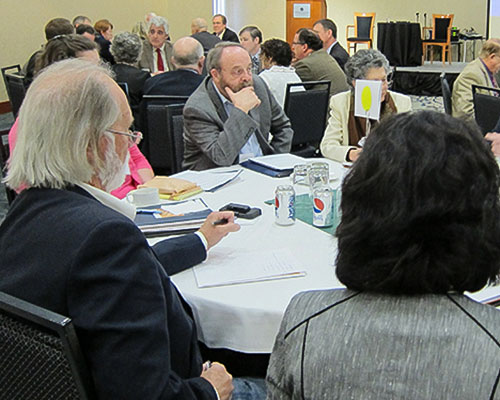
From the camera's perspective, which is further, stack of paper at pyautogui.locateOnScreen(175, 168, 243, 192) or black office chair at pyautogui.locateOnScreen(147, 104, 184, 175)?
black office chair at pyautogui.locateOnScreen(147, 104, 184, 175)

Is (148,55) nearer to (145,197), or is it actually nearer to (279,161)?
(279,161)

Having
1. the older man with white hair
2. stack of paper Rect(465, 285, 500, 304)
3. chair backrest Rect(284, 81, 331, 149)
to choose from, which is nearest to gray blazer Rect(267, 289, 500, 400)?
stack of paper Rect(465, 285, 500, 304)

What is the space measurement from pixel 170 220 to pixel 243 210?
266mm

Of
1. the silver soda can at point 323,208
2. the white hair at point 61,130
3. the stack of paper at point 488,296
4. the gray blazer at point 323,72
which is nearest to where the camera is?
the white hair at point 61,130

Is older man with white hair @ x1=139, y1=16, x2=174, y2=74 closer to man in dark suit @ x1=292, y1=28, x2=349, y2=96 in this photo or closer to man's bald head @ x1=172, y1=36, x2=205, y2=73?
man in dark suit @ x1=292, y1=28, x2=349, y2=96

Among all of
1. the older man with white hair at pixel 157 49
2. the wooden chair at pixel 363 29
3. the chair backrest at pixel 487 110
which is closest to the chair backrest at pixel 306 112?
the chair backrest at pixel 487 110

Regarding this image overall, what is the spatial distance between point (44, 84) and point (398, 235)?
776 millimetres

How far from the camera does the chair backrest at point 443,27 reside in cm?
1110

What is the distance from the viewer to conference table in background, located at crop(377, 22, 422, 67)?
11102mm

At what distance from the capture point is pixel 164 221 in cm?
201

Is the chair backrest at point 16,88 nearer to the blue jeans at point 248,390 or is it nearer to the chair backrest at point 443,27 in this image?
the blue jeans at point 248,390

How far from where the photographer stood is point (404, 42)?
11188mm

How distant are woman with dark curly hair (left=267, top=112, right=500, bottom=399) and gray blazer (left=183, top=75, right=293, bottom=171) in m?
1.93

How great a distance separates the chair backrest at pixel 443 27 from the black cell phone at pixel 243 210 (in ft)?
33.3
